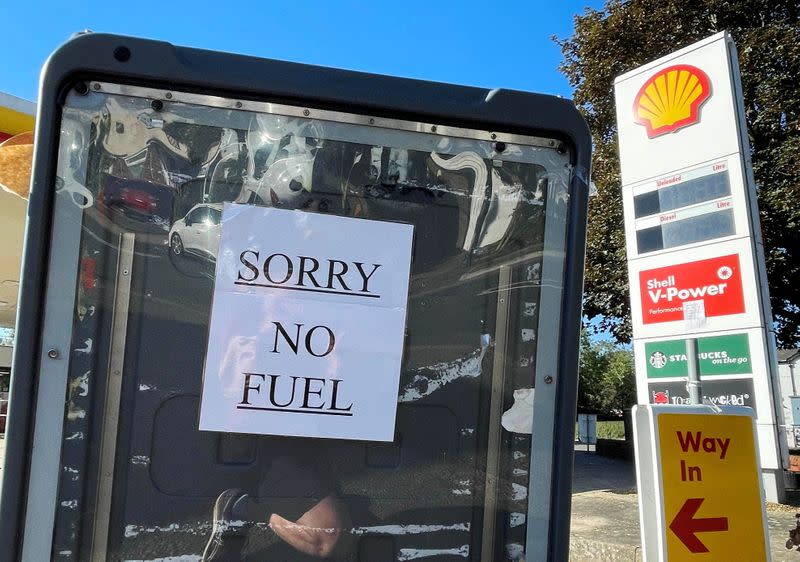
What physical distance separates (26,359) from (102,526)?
42cm

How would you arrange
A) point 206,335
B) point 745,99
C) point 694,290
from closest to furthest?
1. point 206,335
2. point 694,290
3. point 745,99

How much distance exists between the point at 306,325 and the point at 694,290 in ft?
19.3

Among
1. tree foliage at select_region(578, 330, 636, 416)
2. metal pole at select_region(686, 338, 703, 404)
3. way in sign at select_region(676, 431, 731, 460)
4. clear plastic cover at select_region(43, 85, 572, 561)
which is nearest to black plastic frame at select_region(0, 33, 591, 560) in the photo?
clear plastic cover at select_region(43, 85, 572, 561)

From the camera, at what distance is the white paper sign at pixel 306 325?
173 centimetres

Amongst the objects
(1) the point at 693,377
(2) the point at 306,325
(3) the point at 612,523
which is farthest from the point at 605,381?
(2) the point at 306,325

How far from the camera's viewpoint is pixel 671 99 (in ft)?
23.9

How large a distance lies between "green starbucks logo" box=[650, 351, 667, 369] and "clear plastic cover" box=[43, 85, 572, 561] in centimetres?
535

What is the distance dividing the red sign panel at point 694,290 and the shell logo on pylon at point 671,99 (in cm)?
149

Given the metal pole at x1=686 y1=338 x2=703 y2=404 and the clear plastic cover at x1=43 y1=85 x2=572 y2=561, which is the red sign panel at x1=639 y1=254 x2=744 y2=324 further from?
the clear plastic cover at x1=43 y1=85 x2=572 y2=561

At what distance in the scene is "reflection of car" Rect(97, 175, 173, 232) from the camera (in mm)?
1711

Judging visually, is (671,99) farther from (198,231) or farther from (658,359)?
(198,231)

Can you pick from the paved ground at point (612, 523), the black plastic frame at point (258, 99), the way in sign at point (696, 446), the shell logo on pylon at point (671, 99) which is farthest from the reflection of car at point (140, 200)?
the shell logo on pylon at point (671, 99)

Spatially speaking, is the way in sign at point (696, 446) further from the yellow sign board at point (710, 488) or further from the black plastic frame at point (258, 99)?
the black plastic frame at point (258, 99)

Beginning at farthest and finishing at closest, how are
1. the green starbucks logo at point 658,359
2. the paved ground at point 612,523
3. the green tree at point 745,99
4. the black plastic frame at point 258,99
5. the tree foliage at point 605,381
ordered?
1. the tree foliage at point 605,381
2. the green tree at point 745,99
3. the green starbucks logo at point 658,359
4. the paved ground at point 612,523
5. the black plastic frame at point 258,99
